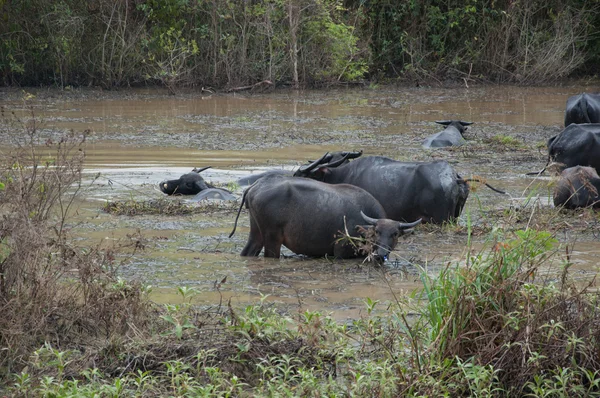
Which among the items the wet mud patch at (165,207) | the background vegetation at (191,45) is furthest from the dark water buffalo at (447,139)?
the background vegetation at (191,45)

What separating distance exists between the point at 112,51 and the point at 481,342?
18820 mm

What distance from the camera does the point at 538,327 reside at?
4754mm

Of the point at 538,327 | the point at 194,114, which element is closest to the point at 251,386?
the point at 538,327

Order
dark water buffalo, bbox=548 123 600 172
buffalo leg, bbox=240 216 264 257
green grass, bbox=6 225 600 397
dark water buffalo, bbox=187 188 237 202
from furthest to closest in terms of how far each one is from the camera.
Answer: dark water buffalo, bbox=548 123 600 172, dark water buffalo, bbox=187 188 237 202, buffalo leg, bbox=240 216 264 257, green grass, bbox=6 225 600 397

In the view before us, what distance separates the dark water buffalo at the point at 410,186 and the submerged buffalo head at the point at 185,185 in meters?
2.05

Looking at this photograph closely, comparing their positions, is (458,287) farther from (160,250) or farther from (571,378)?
(160,250)

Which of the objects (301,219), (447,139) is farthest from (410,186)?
(447,139)

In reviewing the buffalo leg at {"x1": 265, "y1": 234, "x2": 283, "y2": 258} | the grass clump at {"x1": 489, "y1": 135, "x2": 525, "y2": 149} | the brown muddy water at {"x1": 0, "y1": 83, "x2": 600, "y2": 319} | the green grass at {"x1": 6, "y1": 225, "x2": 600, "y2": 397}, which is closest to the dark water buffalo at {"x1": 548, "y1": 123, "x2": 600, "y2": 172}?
the brown muddy water at {"x1": 0, "y1": 83, "x2": 600, "y2": 319}

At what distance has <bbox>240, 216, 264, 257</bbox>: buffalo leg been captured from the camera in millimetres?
8078

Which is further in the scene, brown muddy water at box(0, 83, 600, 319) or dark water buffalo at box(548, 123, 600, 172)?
dark water buffalo at box(548, 123, 600, 172)

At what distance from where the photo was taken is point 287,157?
1374 cm

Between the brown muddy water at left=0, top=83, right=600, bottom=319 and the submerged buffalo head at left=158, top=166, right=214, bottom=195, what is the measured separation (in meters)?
0.18

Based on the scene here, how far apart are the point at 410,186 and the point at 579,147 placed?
10.3 ft

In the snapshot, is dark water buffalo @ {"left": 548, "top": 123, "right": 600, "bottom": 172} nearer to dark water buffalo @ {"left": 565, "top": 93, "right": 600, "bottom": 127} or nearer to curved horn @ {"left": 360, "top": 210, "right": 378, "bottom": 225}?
dark water buffalo @ {"left": 565, "top": 93, "right": 600, "bottom": 127}
